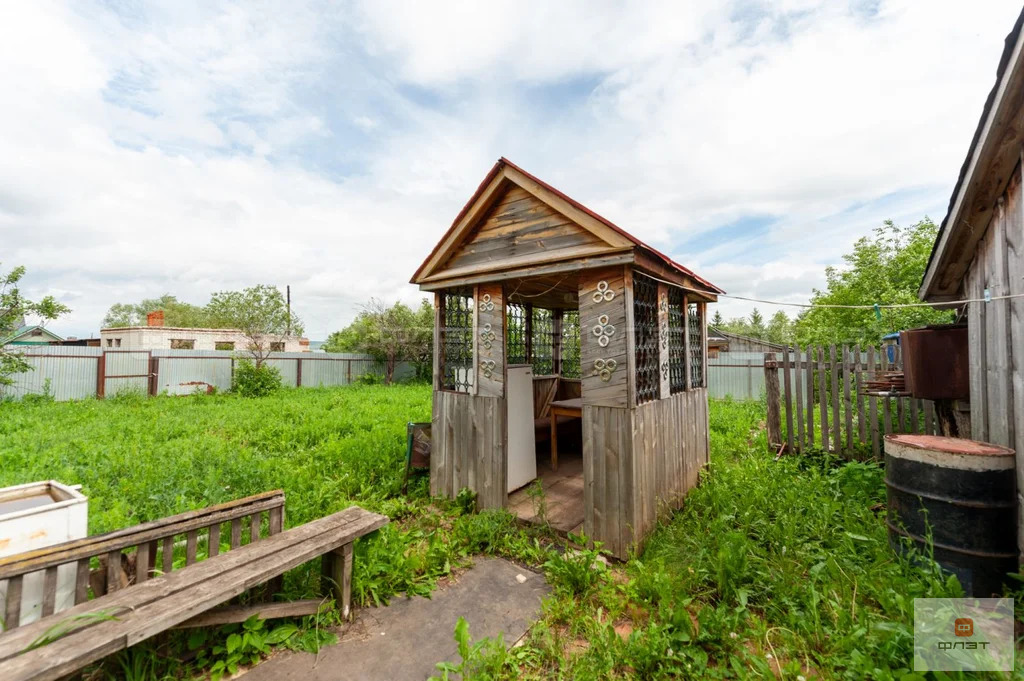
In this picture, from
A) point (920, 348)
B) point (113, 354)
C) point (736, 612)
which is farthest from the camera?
point (113, 354)

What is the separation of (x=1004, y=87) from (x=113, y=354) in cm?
1691

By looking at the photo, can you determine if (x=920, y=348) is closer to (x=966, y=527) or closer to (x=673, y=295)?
(x=966, y=527)

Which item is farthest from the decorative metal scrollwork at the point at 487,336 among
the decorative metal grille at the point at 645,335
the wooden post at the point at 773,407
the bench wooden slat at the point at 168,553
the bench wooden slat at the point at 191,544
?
the wooden post at the point at 773,407

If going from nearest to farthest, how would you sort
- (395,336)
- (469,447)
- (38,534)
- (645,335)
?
1. (38,534)
2. (645,335)
3. (469,447)
4. (395,336)

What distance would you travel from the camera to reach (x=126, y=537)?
2242mm

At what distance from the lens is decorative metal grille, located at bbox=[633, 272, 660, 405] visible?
12.2 ft

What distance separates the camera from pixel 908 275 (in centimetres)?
1256

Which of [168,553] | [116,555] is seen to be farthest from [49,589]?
[168,553]

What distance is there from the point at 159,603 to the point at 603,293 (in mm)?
3480

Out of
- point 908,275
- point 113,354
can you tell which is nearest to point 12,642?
point 113,354

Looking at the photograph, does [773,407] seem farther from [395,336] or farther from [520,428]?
[395,336]

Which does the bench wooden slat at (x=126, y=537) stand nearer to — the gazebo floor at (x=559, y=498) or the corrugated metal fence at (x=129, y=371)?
the gazebo floor at (x=559, y=498)

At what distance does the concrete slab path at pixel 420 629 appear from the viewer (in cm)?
226

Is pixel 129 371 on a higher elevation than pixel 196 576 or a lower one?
higher
